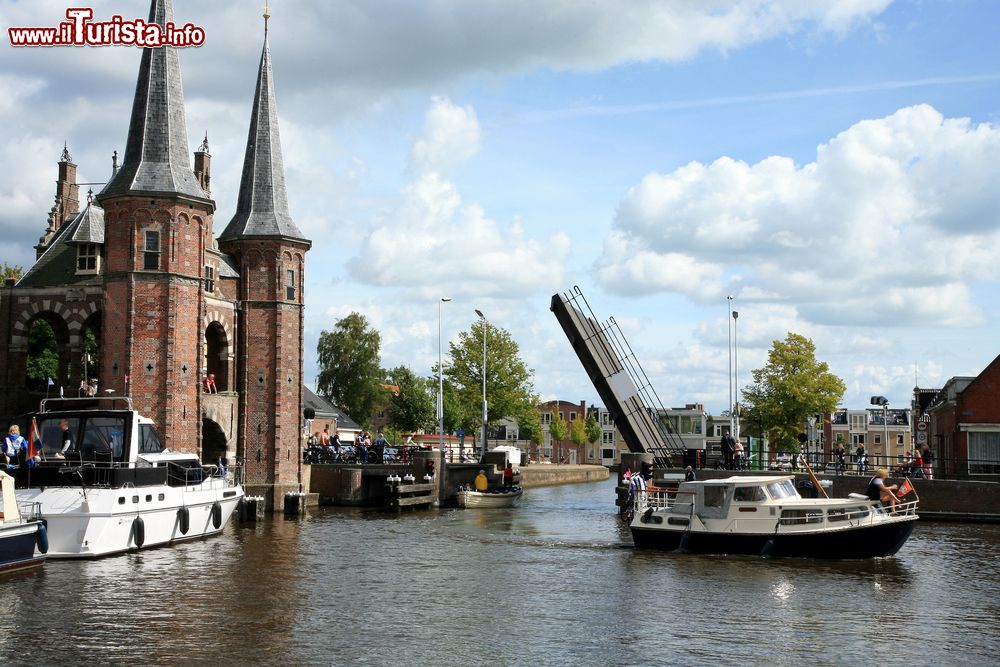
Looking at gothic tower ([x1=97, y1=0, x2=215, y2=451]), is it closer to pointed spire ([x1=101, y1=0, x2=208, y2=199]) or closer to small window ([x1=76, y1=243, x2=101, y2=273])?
pointed spire ([x1=101, y1=0, x2=208, y2=199])

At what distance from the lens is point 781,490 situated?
28062mm

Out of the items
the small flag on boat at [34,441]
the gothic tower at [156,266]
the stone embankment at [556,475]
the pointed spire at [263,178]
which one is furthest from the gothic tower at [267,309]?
the stone embankment at [556,475]

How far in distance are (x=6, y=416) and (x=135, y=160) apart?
12.0 metres

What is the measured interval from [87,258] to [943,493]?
117 feet

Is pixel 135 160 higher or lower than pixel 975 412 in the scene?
higher

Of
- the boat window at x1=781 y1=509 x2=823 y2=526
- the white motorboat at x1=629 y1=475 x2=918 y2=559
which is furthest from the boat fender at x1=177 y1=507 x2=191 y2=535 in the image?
the boat window at x1=781 y1=509 x2=823 y2=526

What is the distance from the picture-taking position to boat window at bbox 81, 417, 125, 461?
94.1 ft

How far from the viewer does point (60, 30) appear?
1265 inches

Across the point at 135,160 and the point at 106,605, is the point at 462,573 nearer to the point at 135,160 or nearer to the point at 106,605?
the point at 106,605

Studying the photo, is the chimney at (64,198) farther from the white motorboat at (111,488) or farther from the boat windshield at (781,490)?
the boat windshield at (781,490)

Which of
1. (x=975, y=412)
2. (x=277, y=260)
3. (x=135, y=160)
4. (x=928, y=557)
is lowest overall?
(x=928, y=557)

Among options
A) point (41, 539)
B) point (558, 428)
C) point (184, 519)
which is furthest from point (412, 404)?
point (41, 539)

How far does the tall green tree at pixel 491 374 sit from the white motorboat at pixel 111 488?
1837 inches

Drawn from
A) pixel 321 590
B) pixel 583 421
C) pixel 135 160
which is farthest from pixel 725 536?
pixel 583 421
